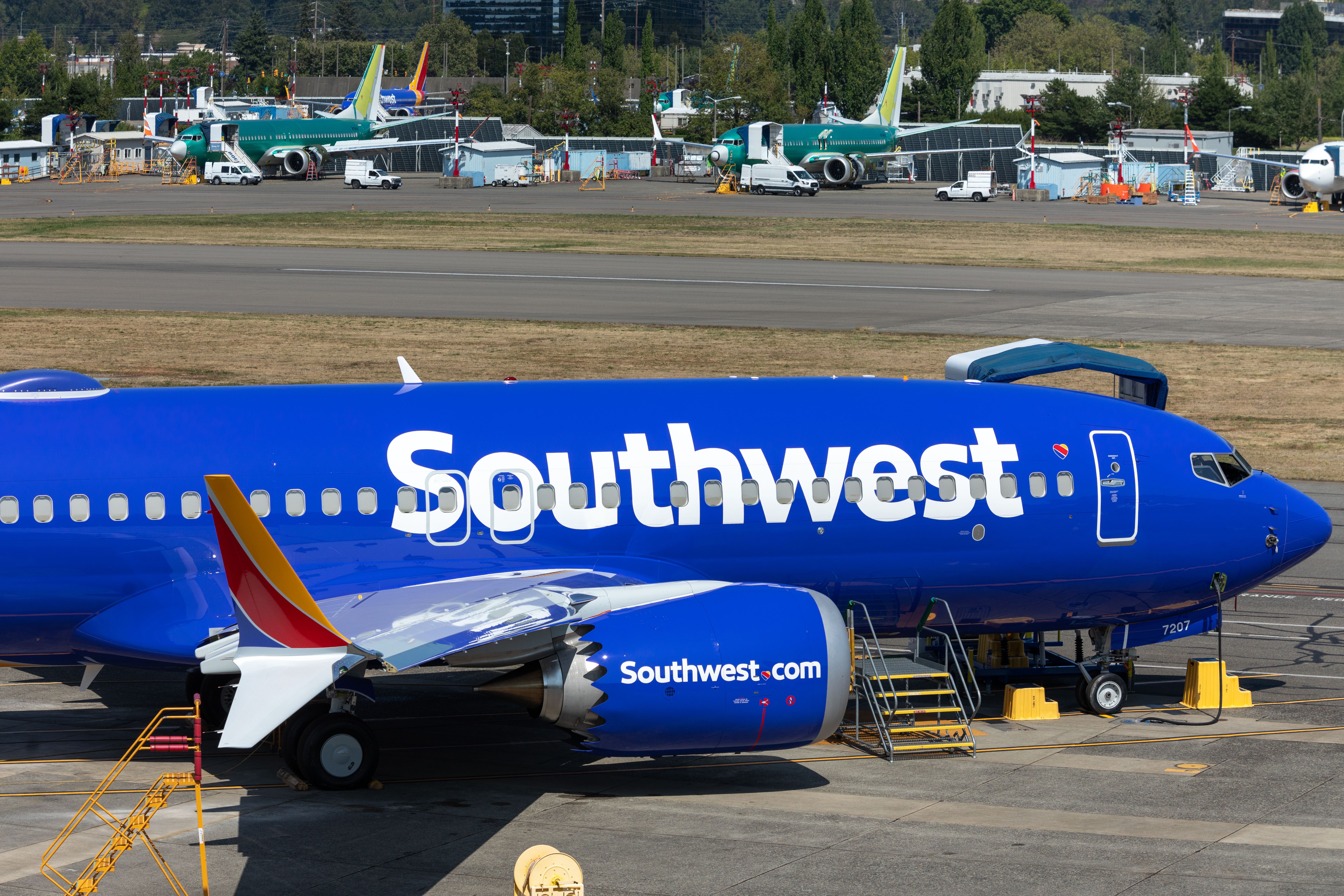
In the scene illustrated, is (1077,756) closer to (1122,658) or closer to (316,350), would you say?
(1122,658)

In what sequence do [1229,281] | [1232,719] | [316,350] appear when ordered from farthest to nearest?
[1229,281], [316,350], [1232,719]

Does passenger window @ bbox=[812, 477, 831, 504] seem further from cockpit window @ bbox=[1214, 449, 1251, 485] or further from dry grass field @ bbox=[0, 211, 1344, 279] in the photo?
dry grass field @ bbox=[0, 211, 1344, 279]

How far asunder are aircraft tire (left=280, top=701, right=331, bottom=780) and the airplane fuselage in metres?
1.58

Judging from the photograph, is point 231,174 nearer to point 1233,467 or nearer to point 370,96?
point 370,96

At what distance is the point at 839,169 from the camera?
151 m

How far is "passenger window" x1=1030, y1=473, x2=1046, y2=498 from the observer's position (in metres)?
22.6

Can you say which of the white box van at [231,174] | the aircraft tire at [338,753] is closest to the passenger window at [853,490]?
the aircraft tire at [338,753]

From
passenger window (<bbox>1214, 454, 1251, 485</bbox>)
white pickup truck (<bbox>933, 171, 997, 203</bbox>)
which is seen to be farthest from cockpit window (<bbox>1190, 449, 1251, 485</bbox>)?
white pickup truck (<bbox>933, 171, 997, 203</bbox>)

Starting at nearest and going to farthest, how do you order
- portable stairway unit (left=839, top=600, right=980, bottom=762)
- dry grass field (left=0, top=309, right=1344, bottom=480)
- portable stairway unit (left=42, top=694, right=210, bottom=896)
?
portable stairway unit (left=42, top=694, right=210, bottom=896) → portable stairway unit (left=839, top=600, right=980, bottom=762) → dry grass field (left=0, top=309, right=1344, bottom=480)

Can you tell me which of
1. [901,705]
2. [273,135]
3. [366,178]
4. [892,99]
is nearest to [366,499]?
[901,705]

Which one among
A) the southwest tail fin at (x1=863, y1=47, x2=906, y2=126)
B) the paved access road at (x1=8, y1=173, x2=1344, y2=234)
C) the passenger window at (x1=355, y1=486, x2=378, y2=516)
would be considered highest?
the southwest tail fin at (x1=863, y1=47, x2=906, y2=126)

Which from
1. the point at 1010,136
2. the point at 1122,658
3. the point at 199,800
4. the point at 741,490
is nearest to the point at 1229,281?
the point at 1122,658

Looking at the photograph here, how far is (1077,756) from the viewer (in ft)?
72.1

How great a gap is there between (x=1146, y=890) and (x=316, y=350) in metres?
45.1
